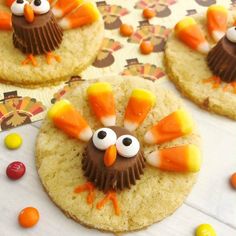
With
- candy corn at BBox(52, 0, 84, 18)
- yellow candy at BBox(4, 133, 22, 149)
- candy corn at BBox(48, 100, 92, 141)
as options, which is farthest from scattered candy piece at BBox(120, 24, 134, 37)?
yellow candy at BBox(4, 133, 22, 149)

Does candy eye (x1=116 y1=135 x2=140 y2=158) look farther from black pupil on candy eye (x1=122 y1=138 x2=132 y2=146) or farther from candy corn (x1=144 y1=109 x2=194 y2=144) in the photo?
candy corn (x1=144 y1=109 x2=194 y2=144)

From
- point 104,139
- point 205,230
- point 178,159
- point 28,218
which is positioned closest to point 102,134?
point 104,139

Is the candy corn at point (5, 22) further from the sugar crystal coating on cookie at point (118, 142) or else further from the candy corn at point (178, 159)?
the candy corn at point (178, 159)

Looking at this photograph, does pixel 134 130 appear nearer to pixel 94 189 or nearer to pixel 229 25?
pixel 94 189

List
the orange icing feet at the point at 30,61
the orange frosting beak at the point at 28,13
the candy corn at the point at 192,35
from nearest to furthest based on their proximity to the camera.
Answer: the orange frosting beak at the point at 28,13, the orange icing feet at the point at 30,61, the candy corn at the point at 192,35

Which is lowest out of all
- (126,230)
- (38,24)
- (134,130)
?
(126,230)

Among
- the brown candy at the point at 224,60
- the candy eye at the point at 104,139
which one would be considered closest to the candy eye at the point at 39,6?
the candy eye at the point at 104,139

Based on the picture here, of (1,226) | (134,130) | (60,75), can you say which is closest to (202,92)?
(134,130)
